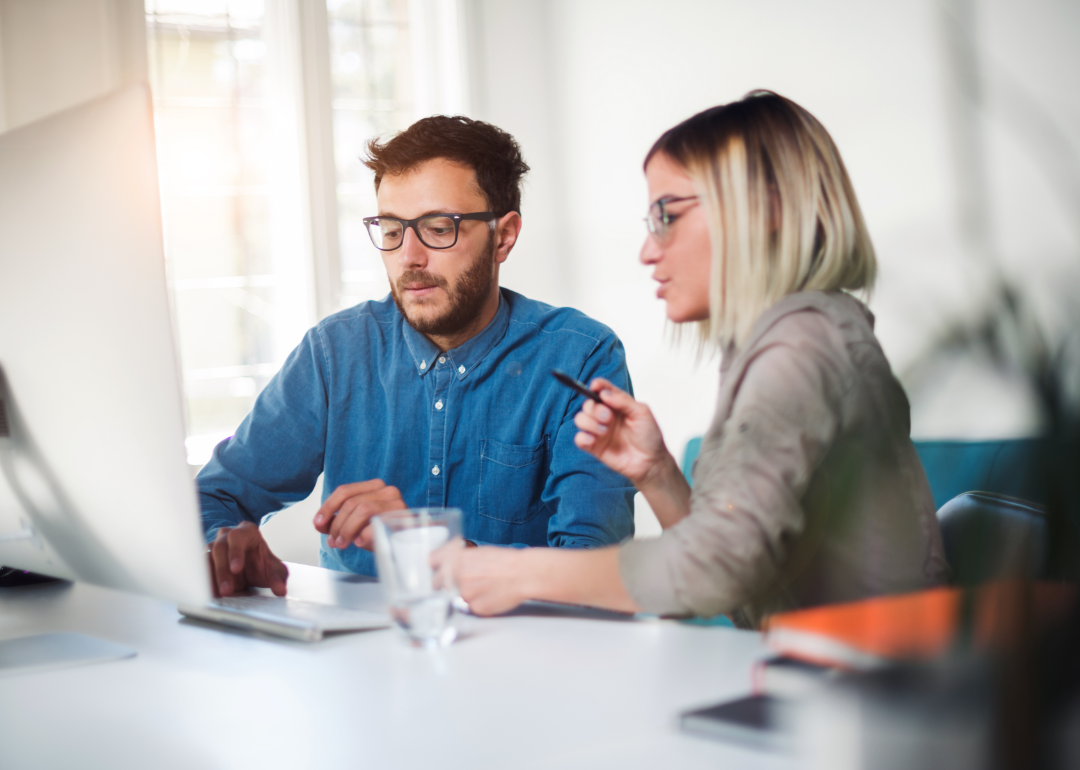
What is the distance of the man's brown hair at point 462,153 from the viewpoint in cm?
150

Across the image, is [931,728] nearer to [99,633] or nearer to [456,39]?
[99,633]

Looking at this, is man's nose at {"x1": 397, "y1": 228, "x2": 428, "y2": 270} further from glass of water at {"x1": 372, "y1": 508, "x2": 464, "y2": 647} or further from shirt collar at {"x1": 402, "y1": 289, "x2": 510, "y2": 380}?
glass of water at {"x1": 372, "y1": 508, "x2": 464, "y2": 647}

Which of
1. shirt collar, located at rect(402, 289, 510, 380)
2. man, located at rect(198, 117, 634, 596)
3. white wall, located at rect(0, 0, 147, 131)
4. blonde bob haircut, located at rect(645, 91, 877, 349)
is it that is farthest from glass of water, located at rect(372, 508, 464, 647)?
white wall, located at rect(0, 0, 147, 131)

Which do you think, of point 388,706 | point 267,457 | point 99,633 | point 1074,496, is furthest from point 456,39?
point 1074,496

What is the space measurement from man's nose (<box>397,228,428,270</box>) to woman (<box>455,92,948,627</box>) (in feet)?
1.93

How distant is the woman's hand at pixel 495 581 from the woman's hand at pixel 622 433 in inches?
7.4

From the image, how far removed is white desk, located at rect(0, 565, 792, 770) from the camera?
1.68 ft

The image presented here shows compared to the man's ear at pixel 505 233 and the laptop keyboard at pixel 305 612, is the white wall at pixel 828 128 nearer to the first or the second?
the laptop keyboard at pixel 305 612

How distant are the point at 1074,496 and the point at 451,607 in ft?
1.88

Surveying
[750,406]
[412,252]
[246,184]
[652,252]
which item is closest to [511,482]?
[412,252]

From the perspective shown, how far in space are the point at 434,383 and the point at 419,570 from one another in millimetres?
785

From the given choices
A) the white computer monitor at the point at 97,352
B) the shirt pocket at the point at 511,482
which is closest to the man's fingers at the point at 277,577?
the white computer monitor at the point at 97,352

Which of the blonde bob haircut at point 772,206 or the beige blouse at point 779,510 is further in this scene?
the blonde bob haircut at point 772,206

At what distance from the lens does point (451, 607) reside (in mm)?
745
